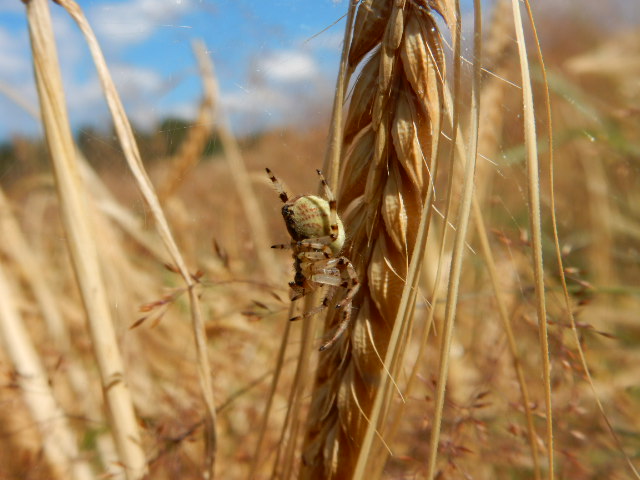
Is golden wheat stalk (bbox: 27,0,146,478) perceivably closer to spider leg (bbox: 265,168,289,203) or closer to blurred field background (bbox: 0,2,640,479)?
blurred field background (bbox: 0,2,640,479)

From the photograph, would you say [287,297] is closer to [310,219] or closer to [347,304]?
[310,219]

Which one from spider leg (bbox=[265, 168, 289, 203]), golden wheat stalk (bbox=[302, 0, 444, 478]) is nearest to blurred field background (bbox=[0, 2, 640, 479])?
spider leg (bbox=[265, 168, 289, 203])

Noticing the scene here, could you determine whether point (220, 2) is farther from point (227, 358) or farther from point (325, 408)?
point (227, 358)

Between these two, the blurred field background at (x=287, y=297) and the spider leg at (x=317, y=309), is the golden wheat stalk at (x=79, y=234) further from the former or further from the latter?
the spider leg at (x=317, y=309)

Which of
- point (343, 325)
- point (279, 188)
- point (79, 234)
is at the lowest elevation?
point (343, 325)

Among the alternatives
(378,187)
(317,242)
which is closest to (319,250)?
(317,242)
